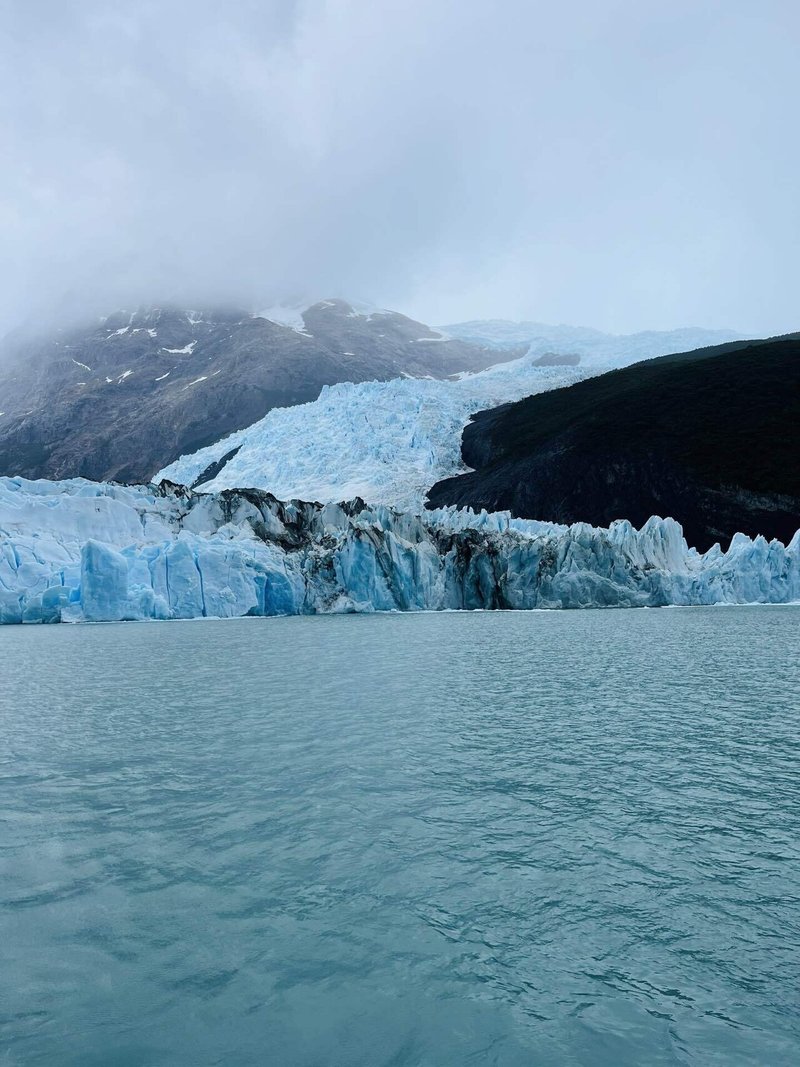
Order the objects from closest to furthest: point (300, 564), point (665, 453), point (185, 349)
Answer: point (300, 564)
point (665, 453)
point (185, 349)

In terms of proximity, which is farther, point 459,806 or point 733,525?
point 733,525

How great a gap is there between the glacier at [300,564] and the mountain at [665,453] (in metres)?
22.9

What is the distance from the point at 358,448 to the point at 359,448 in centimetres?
12

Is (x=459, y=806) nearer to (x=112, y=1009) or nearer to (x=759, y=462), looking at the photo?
(x=112, y=1009)

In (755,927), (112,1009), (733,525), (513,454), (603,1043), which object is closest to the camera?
(603,1043)

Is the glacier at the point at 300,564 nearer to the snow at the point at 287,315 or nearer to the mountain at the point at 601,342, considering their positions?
the mountain at the point at 601,342

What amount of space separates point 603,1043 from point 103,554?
103 feet

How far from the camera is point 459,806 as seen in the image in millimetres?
6629

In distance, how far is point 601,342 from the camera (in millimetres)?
136375

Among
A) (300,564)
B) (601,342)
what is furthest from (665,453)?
(601,342)

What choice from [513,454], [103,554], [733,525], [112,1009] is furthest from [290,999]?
[513,454]

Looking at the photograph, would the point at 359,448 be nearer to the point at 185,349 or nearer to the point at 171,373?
the point at 171,373

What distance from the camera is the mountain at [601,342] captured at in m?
122

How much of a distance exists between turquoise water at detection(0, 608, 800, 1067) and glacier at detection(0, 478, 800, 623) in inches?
911
